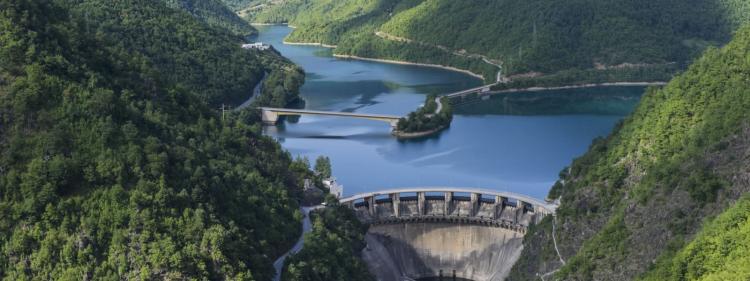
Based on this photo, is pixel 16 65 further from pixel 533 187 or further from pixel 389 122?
pixel 389 122

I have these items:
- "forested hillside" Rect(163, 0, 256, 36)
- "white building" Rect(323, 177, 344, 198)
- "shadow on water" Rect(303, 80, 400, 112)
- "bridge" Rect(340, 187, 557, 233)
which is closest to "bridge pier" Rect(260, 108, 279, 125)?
"shadow on water" Rect(303, 80, 400, 112)

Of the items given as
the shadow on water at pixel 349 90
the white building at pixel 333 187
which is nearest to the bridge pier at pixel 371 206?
the white building at pixel 333 187

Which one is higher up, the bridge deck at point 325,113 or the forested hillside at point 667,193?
the forested hillside at point 667,193

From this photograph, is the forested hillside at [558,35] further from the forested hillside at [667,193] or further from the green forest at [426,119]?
the forested hillside at [667,193]

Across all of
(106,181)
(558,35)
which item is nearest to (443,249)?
(106,181)

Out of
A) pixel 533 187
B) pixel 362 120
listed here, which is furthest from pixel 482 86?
pixel 533 187

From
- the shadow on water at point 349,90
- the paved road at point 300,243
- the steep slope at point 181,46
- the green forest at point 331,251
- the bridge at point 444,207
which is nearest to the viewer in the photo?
the green forest at point 331,251

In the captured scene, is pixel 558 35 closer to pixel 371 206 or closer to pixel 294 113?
pixel 294 113
